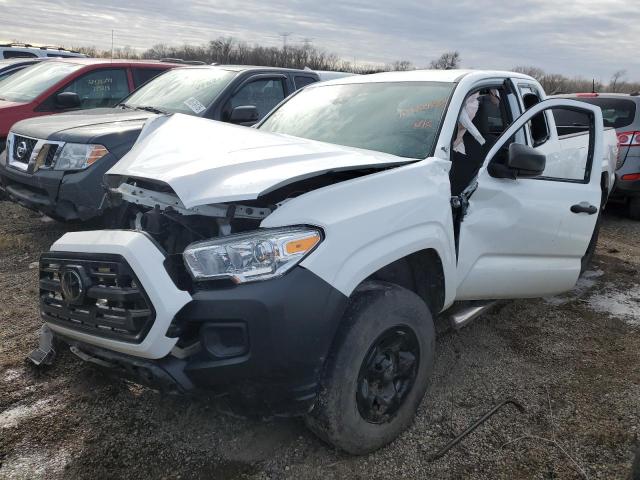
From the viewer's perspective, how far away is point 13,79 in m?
7.94

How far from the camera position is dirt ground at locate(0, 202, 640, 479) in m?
2.56

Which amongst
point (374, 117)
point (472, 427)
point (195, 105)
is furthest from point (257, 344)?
point (195, 105)

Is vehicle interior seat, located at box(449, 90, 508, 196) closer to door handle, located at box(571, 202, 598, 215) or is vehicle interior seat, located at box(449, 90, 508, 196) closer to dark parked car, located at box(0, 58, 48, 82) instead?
door handle, located at box(571, 202, 598, 215)

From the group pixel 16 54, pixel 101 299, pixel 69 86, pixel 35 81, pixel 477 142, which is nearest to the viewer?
pixel 101 299

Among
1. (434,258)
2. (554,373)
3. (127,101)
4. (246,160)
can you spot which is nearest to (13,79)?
(127,101)

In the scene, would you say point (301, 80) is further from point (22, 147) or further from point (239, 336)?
point (239, 336)

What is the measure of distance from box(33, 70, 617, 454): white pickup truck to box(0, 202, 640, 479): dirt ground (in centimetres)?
26

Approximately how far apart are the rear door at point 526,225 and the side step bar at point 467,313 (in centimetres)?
10

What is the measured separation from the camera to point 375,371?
8.45 ft

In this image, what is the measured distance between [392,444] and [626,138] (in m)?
6.89

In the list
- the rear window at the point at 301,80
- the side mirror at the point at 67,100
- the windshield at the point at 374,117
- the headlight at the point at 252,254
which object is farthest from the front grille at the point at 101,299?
the rear window at the point at 301,80

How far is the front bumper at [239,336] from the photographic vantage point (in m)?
2.14

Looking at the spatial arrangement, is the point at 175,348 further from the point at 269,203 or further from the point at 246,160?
the point at 246,160

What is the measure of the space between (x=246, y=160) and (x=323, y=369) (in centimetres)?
101
